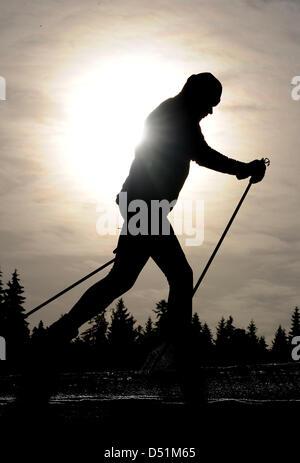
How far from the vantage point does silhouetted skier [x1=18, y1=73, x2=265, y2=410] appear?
7527mm

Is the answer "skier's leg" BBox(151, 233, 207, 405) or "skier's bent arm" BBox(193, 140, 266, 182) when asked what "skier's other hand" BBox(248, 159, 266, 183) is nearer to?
"skier's bent arm" BBox(193, 140, 266, 182)

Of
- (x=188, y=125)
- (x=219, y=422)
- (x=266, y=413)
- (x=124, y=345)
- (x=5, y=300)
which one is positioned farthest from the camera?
(x=124, y=345)

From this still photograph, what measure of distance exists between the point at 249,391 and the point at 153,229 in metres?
3.72

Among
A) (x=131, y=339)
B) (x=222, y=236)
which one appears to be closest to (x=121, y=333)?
(x=131, y=339)

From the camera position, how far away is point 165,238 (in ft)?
25.2

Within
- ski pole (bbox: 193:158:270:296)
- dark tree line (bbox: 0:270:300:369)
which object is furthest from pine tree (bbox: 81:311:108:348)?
ski pole (bbox: 193:158:270:296)

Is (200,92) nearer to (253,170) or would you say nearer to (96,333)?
(253,170)

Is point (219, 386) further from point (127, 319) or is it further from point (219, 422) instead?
point (127, 319)

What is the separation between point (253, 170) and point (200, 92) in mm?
999

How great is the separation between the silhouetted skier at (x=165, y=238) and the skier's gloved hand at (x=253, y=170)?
63 centimetres

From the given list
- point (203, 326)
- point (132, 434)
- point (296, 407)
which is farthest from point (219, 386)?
point (203, 326)

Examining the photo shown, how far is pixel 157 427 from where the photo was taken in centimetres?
642

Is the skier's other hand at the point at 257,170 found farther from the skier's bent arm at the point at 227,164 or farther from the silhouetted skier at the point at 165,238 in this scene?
the silhouetted skier at the point at 165,238
